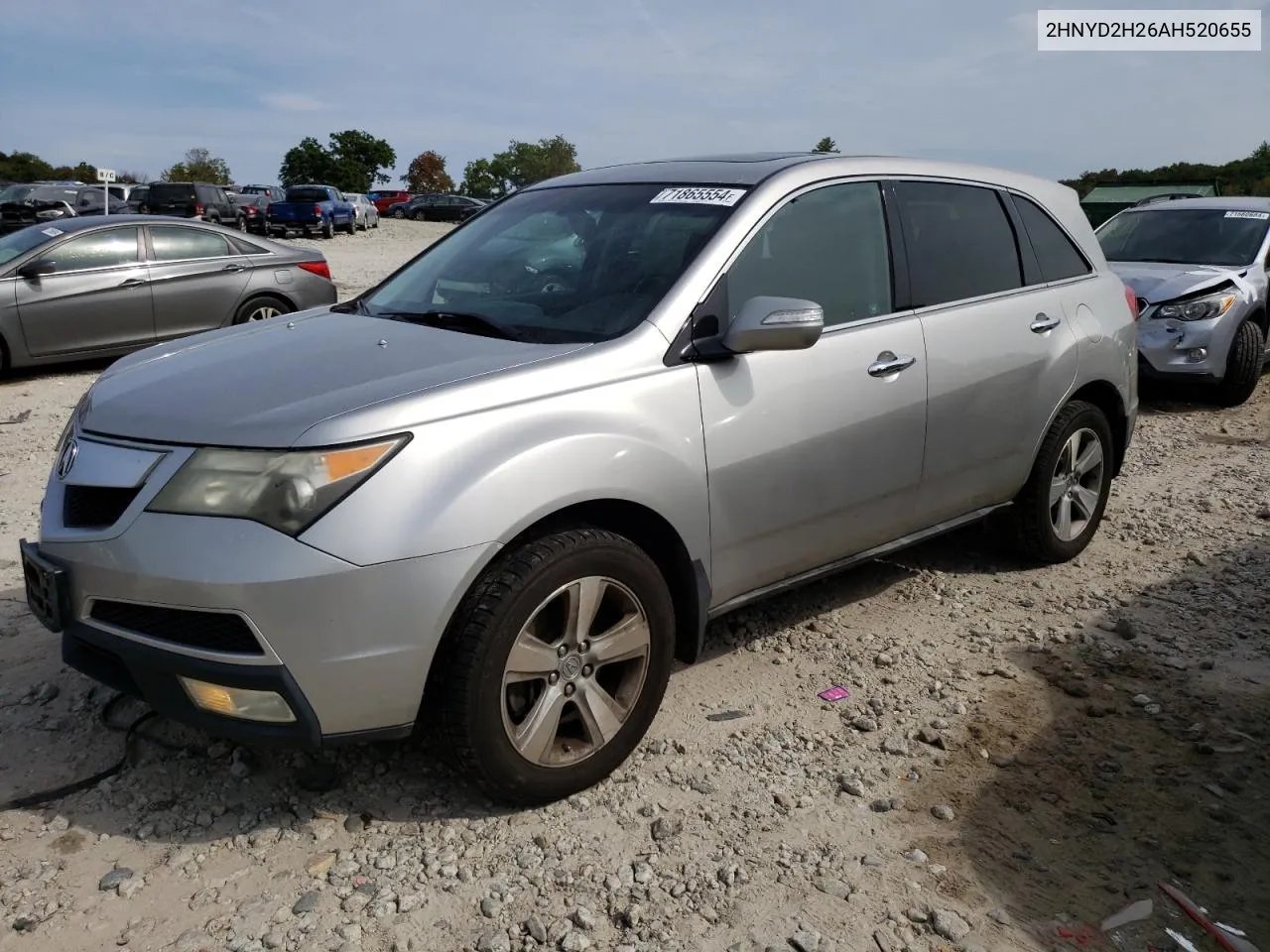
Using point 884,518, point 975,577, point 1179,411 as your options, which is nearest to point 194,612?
point 884,518

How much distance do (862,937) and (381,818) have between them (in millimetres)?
1362

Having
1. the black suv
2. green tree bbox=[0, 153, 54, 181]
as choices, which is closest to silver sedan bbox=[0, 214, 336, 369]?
the black suv

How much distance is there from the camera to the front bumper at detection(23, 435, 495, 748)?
254cm

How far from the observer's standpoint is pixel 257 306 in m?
10.3

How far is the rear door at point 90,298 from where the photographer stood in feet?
29.9

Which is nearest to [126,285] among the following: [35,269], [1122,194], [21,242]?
[35,269]

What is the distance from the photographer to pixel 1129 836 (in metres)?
2.96

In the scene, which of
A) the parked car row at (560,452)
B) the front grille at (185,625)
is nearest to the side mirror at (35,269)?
the parked car row at (560,452)

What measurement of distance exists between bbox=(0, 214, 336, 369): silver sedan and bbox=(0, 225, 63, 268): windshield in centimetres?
1

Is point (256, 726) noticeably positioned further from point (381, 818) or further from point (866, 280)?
point (866, 280)

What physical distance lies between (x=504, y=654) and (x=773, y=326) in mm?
1251

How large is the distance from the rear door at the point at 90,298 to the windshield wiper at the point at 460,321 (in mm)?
6817

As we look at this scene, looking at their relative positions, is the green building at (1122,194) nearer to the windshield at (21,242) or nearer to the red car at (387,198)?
the windshield at (21,242)

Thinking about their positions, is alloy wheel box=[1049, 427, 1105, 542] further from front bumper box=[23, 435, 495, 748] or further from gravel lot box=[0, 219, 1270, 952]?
front bumper box=[23, 435, 495, 748]
